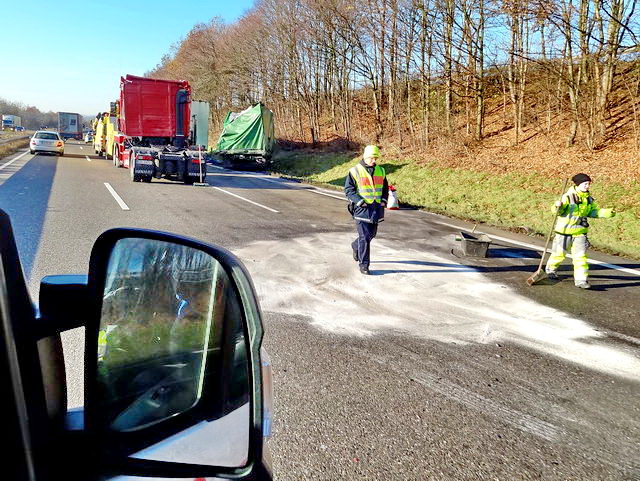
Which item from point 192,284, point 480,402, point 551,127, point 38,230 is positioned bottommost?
point 480,402

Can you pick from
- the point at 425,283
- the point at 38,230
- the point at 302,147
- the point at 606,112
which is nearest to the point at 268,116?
the point at 302,147

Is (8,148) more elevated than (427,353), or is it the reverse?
(8,148)

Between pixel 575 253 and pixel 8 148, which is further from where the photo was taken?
pixel 8 148

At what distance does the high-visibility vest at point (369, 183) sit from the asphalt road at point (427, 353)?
42.9 inches

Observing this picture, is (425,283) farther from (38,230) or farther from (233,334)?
(38,230)

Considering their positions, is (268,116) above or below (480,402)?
above

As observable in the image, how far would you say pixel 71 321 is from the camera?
1.23 metres

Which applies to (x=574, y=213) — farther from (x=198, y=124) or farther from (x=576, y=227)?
(x=198, y=124)

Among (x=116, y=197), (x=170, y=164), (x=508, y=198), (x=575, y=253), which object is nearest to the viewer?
(x=575, y=253)

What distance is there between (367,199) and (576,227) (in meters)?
3.06

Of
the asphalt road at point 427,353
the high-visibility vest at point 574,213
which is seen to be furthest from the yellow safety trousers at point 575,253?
the asphalt road at point 427,353

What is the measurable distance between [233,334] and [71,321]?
42 centimetres

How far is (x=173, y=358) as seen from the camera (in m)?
1.33

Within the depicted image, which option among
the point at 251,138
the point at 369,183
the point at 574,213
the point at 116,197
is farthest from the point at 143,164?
the point at 574,213
